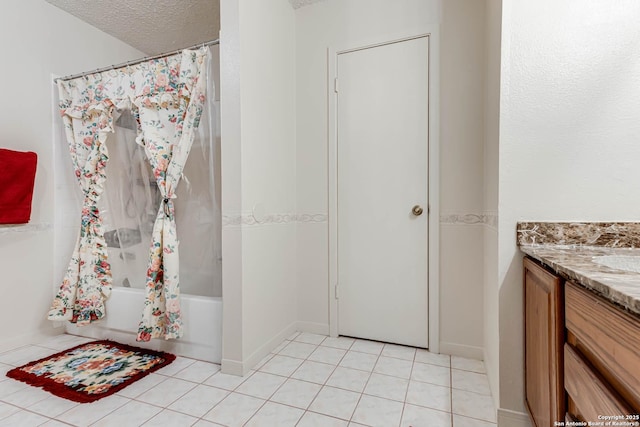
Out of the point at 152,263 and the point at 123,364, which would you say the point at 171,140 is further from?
the point at 123,364

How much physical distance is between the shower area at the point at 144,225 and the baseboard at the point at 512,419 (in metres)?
1.43

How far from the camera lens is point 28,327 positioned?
208 cm

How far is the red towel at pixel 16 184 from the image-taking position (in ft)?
6.10

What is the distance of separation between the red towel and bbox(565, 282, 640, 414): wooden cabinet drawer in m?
2.78

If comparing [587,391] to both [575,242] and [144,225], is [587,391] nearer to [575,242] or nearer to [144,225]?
[575,242]

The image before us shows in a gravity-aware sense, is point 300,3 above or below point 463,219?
above

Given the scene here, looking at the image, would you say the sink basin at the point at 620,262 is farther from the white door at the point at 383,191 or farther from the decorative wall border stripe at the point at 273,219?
the decorative wall border stripe at the point at 273,219

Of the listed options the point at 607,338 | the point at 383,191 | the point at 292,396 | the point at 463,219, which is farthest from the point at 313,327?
the point at 607,338

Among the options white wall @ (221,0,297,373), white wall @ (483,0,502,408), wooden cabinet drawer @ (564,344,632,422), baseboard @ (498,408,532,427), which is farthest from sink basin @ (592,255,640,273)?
white wall @ (221,0,297,373)

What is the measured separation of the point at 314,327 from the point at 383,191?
1.11 metres

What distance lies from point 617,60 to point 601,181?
17.7 inches

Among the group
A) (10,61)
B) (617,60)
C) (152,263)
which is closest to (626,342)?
(617,60)

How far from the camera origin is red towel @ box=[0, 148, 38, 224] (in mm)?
1858

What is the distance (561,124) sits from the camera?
3.88 ft
